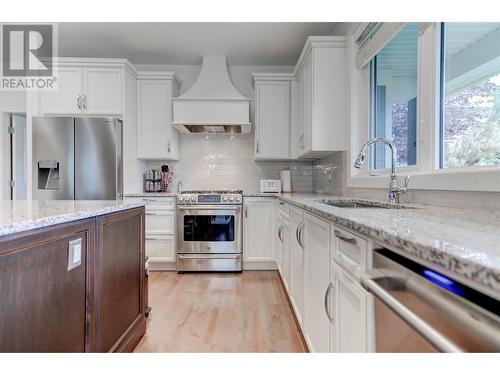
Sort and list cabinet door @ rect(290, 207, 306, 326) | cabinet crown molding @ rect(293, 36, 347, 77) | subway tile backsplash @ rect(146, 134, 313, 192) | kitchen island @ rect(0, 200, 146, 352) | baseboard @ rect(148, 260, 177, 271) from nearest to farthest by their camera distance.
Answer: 1. kitchen island @ rect(0, 200, 146, 352)
2. cabinet door @ rect(290, 207, 306, 326)
3. cabinet crown molding @ rect(293, 36, 347, 77)
4. baseboard @ rect(148, 260, 177, 271)
5. subway tile backsplash @ rect(146, 134, 313, 192)

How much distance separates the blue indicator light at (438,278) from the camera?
0.52 meters

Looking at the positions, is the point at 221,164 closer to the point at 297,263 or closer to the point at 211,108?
the point at 211,108

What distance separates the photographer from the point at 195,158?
13.1ft

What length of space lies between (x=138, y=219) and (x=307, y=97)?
203 cm

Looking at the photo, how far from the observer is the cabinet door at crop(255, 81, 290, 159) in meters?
3.60

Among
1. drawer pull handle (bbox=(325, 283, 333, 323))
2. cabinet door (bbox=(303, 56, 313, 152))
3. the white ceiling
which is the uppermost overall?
Answer: the white ceiling

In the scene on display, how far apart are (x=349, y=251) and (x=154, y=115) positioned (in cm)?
322

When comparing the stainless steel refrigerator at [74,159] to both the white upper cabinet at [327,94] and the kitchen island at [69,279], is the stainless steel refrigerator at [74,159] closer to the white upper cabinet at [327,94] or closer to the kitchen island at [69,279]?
the kitchen island at [69,279]

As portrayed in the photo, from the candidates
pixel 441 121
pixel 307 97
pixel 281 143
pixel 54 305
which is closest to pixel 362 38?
pixel 307 97

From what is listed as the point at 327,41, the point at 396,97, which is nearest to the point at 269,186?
the point at 327,41

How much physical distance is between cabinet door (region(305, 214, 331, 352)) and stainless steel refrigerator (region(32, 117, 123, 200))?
95.4 inches

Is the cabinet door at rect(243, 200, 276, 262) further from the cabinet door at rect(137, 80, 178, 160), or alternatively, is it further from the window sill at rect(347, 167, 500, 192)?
the window sill at rect(347, 167, 500, 192)

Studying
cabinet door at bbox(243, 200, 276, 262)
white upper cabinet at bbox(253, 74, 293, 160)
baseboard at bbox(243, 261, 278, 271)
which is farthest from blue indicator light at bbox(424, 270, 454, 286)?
white upper cabinet at bbox(253, 74, 293, 160)
